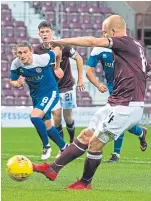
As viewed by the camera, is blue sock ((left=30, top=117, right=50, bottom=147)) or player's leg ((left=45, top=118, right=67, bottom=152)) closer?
blue sock ((left=30, top=117, right=50, bottom=147))

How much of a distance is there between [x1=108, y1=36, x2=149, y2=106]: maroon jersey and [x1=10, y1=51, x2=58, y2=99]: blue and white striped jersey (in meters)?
3.16

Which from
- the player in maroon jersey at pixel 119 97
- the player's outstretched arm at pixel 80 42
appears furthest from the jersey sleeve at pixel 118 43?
the player's outstretched arm at pixel 80 42

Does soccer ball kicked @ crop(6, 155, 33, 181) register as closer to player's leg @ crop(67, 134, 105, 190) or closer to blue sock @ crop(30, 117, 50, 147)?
player's leg @ crop(67, 134, 105, 190)

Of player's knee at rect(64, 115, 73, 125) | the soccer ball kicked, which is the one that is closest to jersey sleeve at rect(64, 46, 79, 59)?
player's knee at rect(64, 115, 73, 125)

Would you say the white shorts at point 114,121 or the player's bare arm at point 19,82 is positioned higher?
the player's bare arm at point 19,82

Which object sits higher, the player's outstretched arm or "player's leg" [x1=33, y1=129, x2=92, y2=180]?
the player's outstretched arm

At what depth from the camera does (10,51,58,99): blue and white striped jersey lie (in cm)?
1187

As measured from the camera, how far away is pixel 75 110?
2297cm

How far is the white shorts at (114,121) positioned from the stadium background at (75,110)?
0.60m

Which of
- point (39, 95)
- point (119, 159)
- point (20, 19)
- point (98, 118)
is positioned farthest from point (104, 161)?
point (20, 19)

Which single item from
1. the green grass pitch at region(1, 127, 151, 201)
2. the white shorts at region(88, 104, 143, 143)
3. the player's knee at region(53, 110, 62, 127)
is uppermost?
the white shorts at region(88, 104, 143, 143)

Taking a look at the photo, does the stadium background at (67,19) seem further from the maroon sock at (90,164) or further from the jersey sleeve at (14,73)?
the maroon sock at (90,164)

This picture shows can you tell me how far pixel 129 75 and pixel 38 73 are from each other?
11.2ft

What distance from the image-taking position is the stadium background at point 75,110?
8.62 metres
